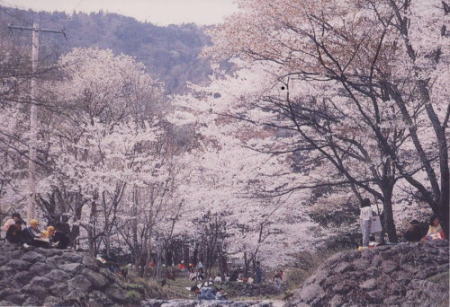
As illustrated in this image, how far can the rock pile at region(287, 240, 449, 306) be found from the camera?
23.9 ft

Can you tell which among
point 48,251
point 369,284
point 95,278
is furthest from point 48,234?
point 369,284

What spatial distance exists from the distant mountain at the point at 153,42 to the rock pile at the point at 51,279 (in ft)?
126

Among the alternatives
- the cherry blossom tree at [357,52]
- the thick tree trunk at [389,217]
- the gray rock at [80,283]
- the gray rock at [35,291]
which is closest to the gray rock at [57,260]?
the gray rock at [80,283]

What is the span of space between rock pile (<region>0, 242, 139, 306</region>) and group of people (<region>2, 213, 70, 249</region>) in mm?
199

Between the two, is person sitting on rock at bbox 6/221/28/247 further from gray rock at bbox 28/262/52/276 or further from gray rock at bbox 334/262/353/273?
gray rock at bbox 334/262/353/273

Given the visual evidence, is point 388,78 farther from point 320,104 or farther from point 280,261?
point 280,261

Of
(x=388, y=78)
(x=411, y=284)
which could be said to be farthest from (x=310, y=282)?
(x=388, y=78)

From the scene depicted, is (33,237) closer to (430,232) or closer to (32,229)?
(32,229)

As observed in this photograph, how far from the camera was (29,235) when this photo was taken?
11.2 meters

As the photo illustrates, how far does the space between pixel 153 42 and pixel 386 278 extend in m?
86.2

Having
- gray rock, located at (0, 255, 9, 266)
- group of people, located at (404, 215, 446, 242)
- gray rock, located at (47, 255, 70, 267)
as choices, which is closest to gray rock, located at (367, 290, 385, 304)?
group of people, located at (404, 215, 446, 242)

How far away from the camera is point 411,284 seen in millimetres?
7559

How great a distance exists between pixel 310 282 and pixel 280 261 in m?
14.4

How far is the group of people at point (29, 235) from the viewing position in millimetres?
10844
